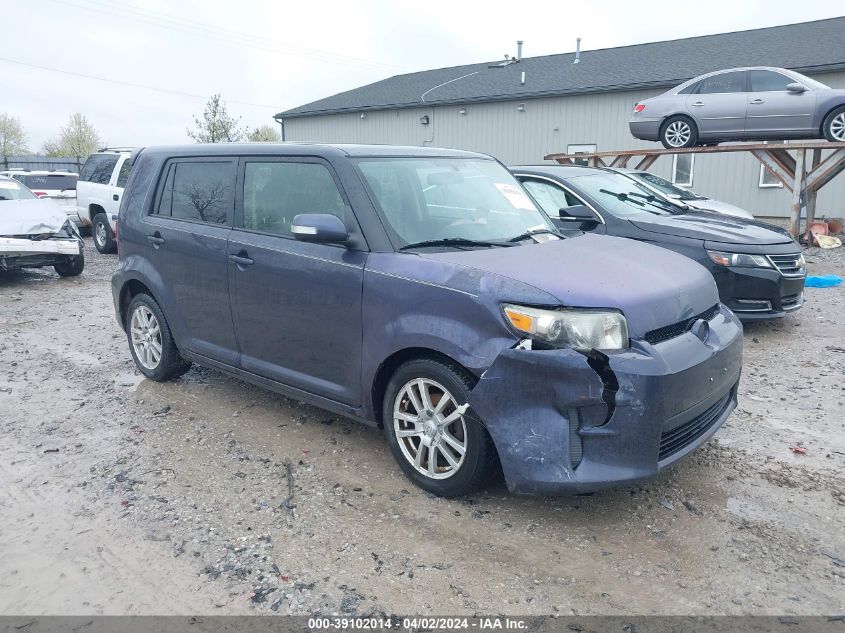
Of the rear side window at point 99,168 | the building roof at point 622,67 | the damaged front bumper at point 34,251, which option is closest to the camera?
the damaged front bumper at point 34,251

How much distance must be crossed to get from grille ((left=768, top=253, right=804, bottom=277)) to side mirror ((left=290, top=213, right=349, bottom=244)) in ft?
15.6

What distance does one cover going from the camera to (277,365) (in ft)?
13.9

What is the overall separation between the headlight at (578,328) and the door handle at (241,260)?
77.9 inches

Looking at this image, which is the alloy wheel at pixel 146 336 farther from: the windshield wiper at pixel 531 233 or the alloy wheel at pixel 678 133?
the alloy wheel at pixel 678 133

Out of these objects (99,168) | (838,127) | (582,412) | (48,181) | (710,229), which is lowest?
(582,412)

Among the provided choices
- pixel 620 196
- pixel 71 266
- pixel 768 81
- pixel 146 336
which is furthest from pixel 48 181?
pixel 768 81

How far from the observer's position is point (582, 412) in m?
2.99

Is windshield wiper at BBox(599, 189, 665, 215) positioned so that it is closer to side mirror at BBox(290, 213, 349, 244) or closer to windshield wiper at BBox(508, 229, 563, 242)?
windshield wiper at BBox(508, 229, 563, 242)

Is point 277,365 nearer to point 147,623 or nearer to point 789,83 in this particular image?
point 147,623

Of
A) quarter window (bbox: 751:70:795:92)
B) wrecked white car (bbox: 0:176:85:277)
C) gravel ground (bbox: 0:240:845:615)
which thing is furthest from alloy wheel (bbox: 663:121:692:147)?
wrecked white car (bbox: 0:176:85:277)

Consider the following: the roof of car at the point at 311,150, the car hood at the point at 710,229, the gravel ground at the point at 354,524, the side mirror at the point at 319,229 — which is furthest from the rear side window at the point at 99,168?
the side mirror at the point at 319,229

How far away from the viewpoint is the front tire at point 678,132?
13.8m

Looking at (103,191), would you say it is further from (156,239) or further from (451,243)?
(451,243)

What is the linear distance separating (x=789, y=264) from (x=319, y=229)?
16.9ft
